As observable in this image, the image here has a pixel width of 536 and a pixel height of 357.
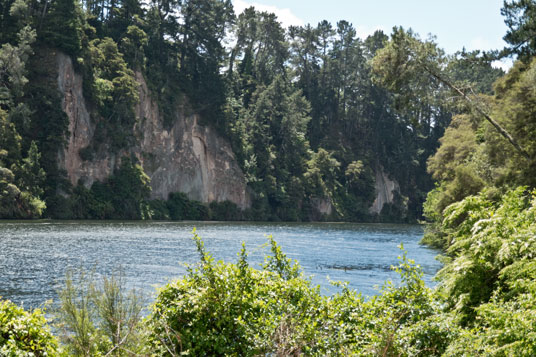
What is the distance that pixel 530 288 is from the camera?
7.94 metres

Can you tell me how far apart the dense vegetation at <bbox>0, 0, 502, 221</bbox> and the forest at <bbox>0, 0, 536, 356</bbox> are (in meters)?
0.24

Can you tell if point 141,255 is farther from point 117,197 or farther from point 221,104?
point 221,104

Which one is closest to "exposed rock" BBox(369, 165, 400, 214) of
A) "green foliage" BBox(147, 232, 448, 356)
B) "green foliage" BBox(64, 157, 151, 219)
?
"green foliage" BBox(64, 157, 151, 219)

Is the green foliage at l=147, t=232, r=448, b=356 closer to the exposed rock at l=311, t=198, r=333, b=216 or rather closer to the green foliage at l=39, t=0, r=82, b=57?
the green foliage at l=39, t=0, r=82, b=57

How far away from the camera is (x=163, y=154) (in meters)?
81.1

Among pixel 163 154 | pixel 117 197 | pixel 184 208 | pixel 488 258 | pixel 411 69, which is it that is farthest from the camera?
pixel 163 154

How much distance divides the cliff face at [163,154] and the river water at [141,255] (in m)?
15.3

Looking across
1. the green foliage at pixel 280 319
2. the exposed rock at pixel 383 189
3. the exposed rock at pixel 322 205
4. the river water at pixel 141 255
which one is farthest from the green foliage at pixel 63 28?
the green foliage at pixel 280 319

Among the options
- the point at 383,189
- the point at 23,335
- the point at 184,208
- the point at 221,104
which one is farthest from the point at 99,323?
the point at 383,189

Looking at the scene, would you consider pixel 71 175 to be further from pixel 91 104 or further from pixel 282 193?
pixel 282 193

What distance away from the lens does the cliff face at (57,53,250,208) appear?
68.6 meters

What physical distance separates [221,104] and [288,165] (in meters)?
17.0

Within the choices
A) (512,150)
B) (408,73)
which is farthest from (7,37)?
(512,150)

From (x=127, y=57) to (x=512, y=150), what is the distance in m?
62.0
